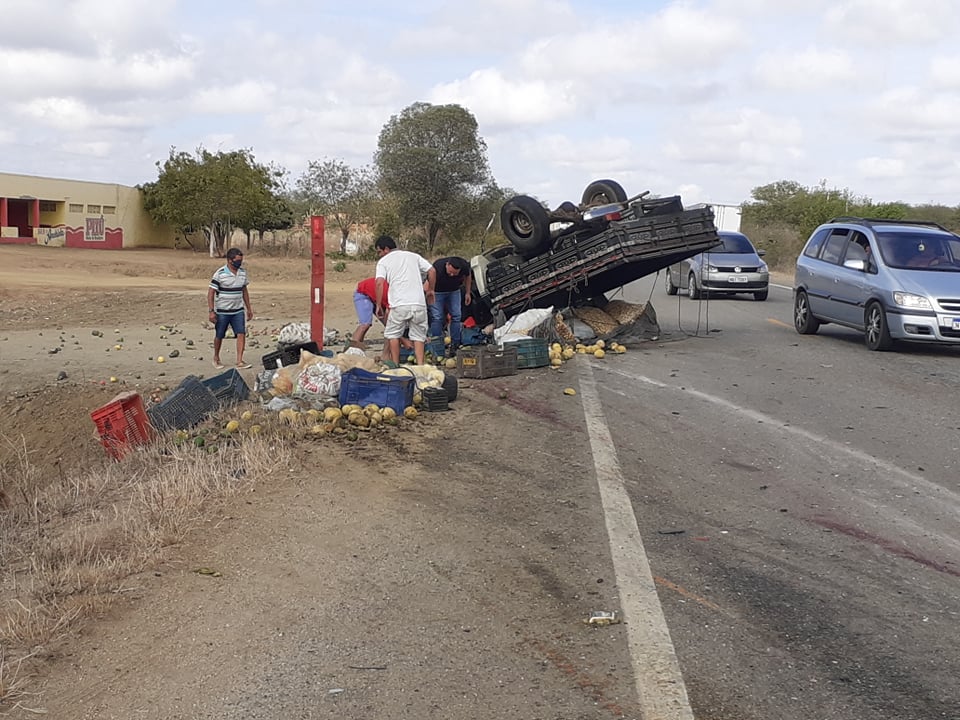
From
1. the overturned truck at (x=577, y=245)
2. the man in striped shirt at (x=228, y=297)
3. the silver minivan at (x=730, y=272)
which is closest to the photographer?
the man in striped shirt at (x=228, y=297)

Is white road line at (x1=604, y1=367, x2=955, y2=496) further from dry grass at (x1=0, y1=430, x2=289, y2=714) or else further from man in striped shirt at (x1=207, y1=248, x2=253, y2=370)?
man in striped shirt at (x1=207, y1=248, x2=253, y2=370)

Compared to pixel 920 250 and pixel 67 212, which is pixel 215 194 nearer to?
→ pixel 67 212

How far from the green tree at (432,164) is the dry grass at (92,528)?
173 ft

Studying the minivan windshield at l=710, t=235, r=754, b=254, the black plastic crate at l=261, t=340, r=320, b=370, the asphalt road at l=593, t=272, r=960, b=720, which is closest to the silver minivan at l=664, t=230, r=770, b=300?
the minivan windshield at l=710, t=235, r=754, b=254

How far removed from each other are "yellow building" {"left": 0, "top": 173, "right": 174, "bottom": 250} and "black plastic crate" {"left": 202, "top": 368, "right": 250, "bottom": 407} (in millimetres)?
48619

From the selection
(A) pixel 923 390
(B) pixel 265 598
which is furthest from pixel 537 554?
(A) pixel 923 390

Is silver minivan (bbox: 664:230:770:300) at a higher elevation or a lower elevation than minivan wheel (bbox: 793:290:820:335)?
higher

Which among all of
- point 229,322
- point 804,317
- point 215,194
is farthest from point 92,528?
point 215,194

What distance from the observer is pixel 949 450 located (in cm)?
898

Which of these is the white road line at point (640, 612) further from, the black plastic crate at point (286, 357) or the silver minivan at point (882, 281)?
the silver minivan at point (882, 281)

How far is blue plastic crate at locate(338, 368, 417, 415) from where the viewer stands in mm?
9414

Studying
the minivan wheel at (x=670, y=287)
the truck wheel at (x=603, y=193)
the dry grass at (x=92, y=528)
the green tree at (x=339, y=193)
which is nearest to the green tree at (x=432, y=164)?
the green tree at (x=339, y=193)

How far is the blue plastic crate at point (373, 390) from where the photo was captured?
9414mm

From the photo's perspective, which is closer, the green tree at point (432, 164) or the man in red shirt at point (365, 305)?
the man in red shirt at point (365, 305)
